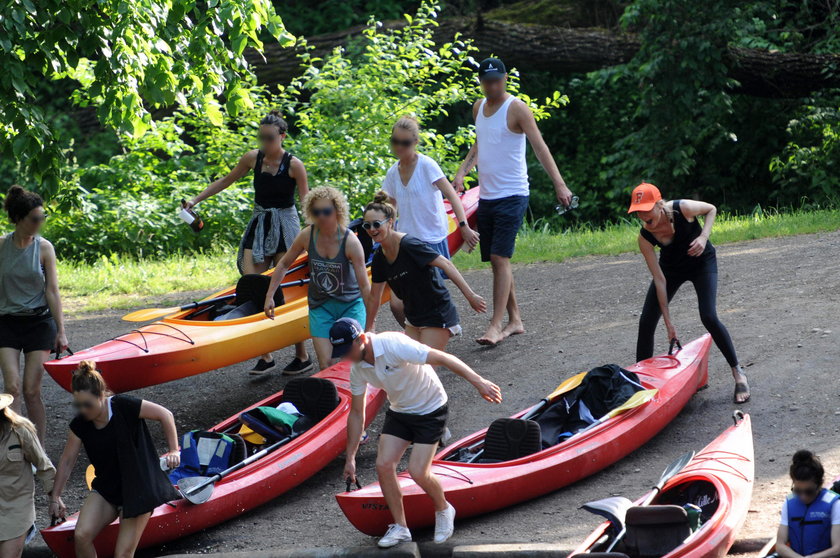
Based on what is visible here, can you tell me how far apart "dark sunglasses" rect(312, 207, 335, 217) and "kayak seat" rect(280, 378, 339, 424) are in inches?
46.7

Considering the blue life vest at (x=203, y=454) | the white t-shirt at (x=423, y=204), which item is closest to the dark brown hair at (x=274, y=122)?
the white t-shirt at (x=423, y=204)

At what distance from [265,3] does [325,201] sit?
188 centimetres

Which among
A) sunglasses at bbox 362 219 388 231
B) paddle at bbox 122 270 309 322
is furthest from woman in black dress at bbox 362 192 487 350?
paddle at bbox 122 270 309 322

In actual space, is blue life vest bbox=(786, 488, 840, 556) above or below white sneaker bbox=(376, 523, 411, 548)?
above

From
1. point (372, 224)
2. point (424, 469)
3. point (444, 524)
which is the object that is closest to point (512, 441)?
point (444, 524)

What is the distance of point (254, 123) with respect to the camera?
15.4 meters

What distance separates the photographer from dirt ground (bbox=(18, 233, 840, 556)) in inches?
231

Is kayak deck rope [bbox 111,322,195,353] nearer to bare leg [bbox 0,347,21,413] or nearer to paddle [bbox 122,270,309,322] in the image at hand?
paddle [bbox 122,270,309,322]

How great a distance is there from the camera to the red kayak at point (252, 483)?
219 inches

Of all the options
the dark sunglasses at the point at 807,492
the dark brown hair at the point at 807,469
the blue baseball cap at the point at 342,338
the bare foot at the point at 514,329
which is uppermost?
the blue baseball cap at the point at 342,338

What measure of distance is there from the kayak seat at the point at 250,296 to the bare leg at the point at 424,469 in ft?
10.6

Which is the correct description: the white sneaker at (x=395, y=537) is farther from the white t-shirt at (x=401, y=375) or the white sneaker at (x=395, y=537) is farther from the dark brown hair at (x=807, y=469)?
the dark brown hair at (x=807, y=469)

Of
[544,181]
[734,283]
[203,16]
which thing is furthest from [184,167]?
[734,283]

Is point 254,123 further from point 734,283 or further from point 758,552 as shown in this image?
point 758,552
